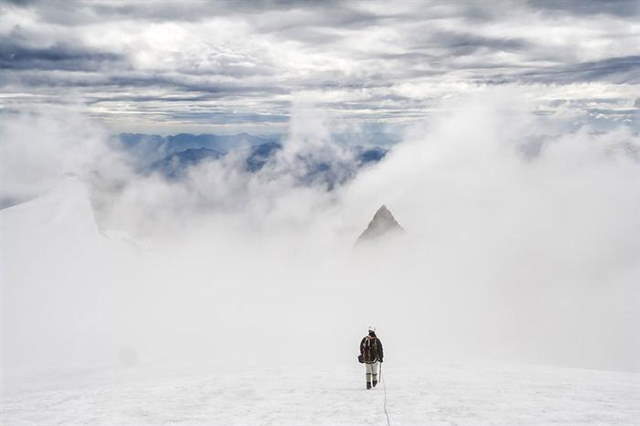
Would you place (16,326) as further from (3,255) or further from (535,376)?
(535,376)

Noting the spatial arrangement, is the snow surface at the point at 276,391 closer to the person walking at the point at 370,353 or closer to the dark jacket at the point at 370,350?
the person walking at the point at 370,353

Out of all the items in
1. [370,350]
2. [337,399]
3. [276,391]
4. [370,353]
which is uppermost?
[370,350]

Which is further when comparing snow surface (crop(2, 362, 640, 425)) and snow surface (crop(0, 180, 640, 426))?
snow surface (crop(0, 180, 640, 426))

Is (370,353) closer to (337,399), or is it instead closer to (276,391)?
(337,399)

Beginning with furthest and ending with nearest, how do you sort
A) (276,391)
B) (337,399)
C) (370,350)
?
1. (276,391)
2. (370,350)
3. (337,399)

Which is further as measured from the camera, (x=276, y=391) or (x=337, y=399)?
(x=276, y=391)

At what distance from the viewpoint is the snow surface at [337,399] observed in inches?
965

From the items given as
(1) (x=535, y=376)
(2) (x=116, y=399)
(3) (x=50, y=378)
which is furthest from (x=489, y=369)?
(3) (x=50, y=378)

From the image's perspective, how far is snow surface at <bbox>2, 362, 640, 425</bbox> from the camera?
965 inches

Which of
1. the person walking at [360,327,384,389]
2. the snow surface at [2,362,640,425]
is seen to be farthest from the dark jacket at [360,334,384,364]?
the snow surface at [2,362,640,425]

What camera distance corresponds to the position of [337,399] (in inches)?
1083

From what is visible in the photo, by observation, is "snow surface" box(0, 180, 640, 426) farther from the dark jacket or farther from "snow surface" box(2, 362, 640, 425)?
the dark jacket

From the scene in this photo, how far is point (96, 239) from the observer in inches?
3408

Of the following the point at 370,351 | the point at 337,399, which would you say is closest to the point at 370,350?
the point at 370,351
